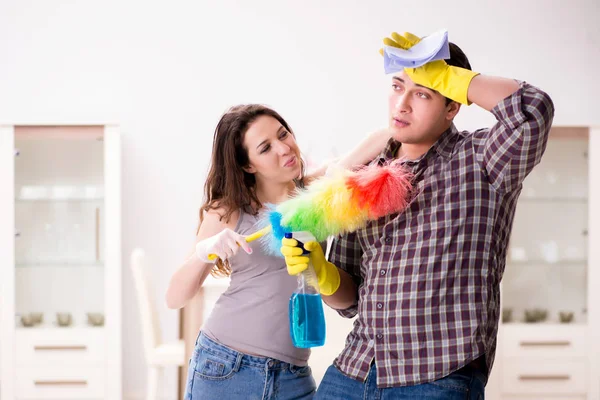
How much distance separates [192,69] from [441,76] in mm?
3377

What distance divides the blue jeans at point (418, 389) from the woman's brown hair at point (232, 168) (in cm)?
53

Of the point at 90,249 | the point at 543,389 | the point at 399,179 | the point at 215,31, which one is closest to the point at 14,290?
the point at 90,249

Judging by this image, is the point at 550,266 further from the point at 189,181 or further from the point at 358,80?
the point at 189,181

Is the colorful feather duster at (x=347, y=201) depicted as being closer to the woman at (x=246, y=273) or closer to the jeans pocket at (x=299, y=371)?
the woman at (x=246, y=273)

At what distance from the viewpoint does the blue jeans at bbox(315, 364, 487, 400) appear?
4.68 ft

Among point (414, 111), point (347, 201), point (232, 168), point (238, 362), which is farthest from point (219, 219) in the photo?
point (414, 111)

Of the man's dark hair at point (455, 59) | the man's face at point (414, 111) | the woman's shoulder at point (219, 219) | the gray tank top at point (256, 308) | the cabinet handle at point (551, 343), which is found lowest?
the cabinet handle at point (551, 343)

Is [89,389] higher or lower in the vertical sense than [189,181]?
lower

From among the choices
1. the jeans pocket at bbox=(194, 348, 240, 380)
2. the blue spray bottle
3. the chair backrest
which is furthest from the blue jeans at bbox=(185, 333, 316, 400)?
the chair backrest

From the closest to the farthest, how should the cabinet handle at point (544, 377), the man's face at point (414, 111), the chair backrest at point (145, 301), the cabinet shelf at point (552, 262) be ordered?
the man's face at point (414, 111) < the chair backrest at point (145, 301) < the cabinet handle at point (544, 377) < the cabinet shelf at point (552, 262)

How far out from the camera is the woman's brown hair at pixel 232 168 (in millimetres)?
1899

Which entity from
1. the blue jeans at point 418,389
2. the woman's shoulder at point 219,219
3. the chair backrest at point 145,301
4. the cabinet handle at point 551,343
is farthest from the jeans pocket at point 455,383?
the cabinet handle at point 551,343

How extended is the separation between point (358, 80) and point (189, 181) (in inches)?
49.7

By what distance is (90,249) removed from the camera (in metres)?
4.35
